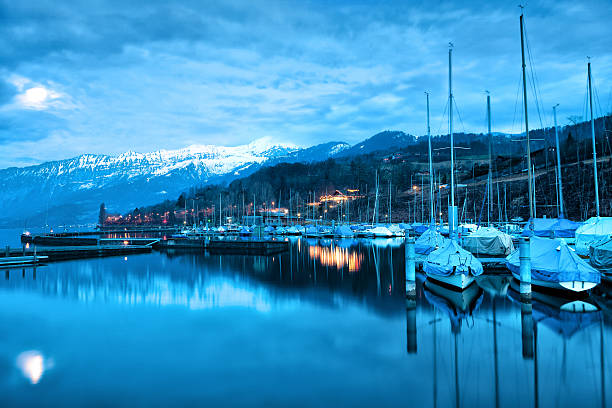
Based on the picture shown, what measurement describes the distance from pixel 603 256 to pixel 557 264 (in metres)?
5.09

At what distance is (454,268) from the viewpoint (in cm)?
1930

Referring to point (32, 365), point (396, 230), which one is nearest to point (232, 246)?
point (396, 230)

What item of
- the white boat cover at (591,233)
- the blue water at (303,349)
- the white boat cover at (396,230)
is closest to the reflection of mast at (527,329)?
the blue water at (303,349)

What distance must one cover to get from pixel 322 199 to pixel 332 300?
14245cm

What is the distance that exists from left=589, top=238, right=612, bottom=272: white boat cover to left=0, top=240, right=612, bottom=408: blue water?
4704mm

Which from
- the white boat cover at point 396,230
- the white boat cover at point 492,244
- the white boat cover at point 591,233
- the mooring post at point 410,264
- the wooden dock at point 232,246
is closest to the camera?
the mooring post at point 410,264

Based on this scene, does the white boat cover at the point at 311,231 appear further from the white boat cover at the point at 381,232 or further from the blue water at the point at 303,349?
the blue water at the point at 303,349

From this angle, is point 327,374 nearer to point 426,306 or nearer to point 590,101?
point 426,306

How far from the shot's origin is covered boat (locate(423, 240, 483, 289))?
19.3 m

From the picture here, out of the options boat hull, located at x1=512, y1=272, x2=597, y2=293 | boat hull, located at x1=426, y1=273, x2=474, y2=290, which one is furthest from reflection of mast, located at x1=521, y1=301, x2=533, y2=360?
boat hull, located at x1=426, y1=273, x2=474, y2=290

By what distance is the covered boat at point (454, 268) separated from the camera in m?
19.3

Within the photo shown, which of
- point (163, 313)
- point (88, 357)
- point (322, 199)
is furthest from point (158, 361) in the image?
point (322, 199)

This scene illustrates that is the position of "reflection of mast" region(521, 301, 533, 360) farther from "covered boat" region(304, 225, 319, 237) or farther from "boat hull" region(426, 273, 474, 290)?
"covered boat" region(304, 225, 319, 237)

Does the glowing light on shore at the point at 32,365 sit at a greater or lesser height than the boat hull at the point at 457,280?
lesser
